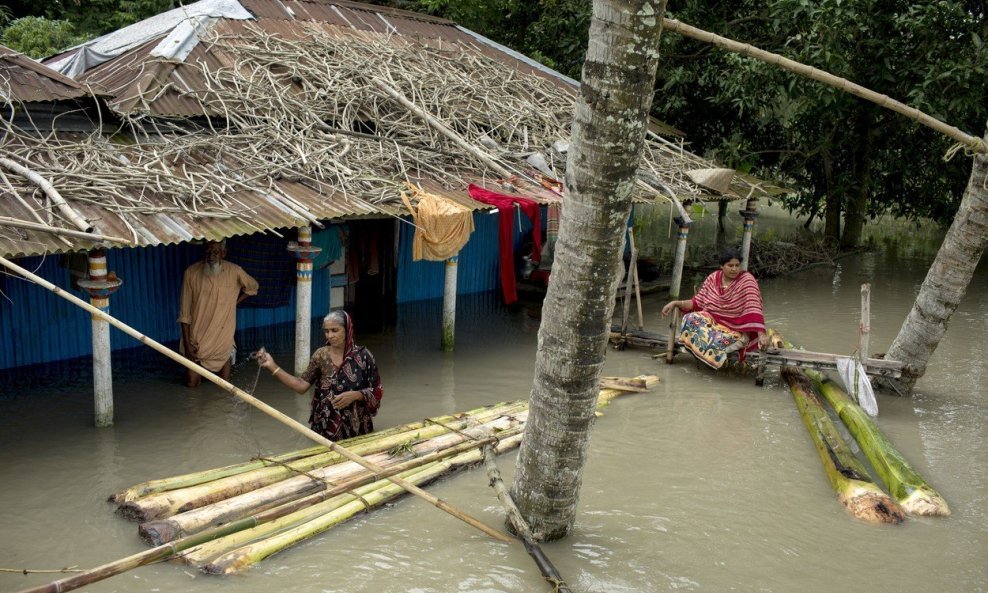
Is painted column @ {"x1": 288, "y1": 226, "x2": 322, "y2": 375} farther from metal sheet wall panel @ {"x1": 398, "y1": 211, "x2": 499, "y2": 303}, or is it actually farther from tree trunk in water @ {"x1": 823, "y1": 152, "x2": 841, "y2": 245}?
tree trunk in water @ {"x1": 823, "y1": 152, "x2": 841, "y2": 245}

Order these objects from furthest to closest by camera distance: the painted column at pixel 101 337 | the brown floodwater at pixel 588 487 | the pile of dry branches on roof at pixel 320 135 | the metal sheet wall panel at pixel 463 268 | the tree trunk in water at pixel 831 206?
1. the tree trunk in water at pixel 831 206
2. the metal sheet wall panel at pixel 463 268
3. the pile of dry branches on roof at pixel 320 135
4. the painted column at pixel 101 337
5. the brown floodwater at pixel 588 487

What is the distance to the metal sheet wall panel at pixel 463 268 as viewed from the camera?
1281 cm

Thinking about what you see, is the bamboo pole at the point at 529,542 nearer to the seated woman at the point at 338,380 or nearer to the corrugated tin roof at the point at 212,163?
the seated woman at the point at 338,380

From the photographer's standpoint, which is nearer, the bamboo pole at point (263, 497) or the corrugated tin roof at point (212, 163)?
the bamboo pole at point (263, 497)

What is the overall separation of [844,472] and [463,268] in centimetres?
791

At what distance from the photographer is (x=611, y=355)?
11062 millimetres

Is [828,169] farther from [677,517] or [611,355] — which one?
[677,517]

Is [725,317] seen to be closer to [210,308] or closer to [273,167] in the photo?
[273,167]

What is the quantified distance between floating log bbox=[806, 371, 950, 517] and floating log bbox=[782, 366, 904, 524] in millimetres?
157

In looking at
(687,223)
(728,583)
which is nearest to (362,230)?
(687,223)

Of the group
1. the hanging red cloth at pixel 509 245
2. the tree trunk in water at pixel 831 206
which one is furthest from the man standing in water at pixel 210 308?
the tree trunk in water at pixel 831 206

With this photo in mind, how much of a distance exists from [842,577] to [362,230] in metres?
8.06

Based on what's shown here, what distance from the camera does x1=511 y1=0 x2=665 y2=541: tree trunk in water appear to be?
441cm

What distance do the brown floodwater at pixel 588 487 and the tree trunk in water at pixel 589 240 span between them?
0.88m
